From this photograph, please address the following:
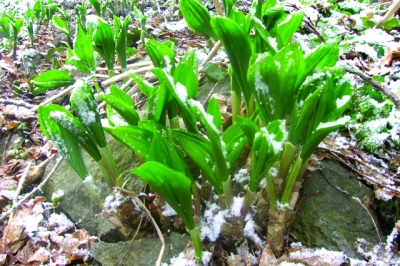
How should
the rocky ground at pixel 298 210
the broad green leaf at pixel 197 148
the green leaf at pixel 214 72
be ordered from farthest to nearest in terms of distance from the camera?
1. the green leaf at pixel 214 72
2. the rocky ground at pixel 298 210
3. the broad green leaf at pixel 197 148

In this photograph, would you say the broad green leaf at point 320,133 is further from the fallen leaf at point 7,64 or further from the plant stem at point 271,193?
the fallen leaf at point 7,64

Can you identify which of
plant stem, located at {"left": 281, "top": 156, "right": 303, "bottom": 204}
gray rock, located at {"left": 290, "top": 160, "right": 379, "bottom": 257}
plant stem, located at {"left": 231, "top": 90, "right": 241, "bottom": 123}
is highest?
plant stem, located at {"left": 231, "top": 90, "right": 241, "bottom": 123}

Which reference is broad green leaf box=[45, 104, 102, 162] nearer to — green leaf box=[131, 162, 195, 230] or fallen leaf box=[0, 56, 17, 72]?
green leaf box=[131, 162, 195, 230]

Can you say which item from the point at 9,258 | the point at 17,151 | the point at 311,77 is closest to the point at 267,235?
the point at 311,77

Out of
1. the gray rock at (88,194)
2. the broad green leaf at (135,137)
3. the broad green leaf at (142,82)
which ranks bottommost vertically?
the gray rock at (88,194)

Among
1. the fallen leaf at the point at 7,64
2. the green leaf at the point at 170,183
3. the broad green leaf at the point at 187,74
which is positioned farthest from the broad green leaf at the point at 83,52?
the fallen leaf at the point at 7,64

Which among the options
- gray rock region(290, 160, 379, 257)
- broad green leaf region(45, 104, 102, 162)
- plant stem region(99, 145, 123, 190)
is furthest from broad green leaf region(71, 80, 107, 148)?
gray rock region(290, 160, 379, 257)
